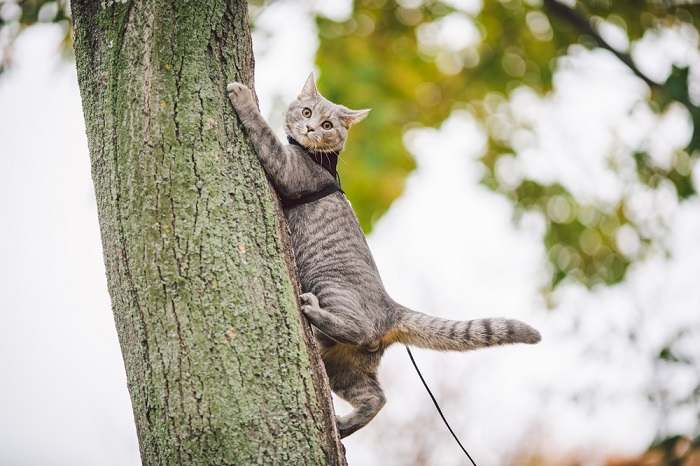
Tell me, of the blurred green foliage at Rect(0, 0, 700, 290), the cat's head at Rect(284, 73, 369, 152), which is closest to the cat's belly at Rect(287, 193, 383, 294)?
the cat's head at Rect(284, 73, 369, 152)

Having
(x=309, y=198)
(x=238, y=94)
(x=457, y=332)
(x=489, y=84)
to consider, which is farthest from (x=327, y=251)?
(x=489, y=84)

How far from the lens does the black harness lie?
10.2ft

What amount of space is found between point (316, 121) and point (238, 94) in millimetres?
1319

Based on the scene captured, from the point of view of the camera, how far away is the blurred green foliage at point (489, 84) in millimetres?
5156

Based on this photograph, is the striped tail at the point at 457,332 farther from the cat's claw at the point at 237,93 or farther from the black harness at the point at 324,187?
the cat's claw at the point at 237,93

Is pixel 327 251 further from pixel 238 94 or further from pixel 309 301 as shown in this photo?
pixel 238 94

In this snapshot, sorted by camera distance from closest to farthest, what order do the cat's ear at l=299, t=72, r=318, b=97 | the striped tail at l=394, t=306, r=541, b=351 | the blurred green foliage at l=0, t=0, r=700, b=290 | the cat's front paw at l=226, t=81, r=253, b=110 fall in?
1. the cat's front paw at l=226, t=81, r=253, b=110
2. the striped tail at l=394, t=306, r=541, b=351
3. the cat's ear at l=299, t=72, r=318, b=97
4. the blurred green foliage at l=0, t=0, r=700, b=290

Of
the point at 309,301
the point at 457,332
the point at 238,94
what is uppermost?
the point at 238,94

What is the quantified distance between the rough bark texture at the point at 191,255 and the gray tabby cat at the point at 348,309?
1.67 ft

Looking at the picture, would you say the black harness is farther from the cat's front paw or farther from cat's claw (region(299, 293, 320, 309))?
the cat's front paw

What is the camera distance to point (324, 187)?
3246mm

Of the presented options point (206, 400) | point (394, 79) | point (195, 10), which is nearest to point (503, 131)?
point (394, 79)

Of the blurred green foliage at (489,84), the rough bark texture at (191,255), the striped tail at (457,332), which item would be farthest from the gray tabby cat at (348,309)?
the blurred green foliage at (489,84)

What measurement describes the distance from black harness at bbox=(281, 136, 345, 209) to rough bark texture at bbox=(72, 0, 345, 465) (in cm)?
73
